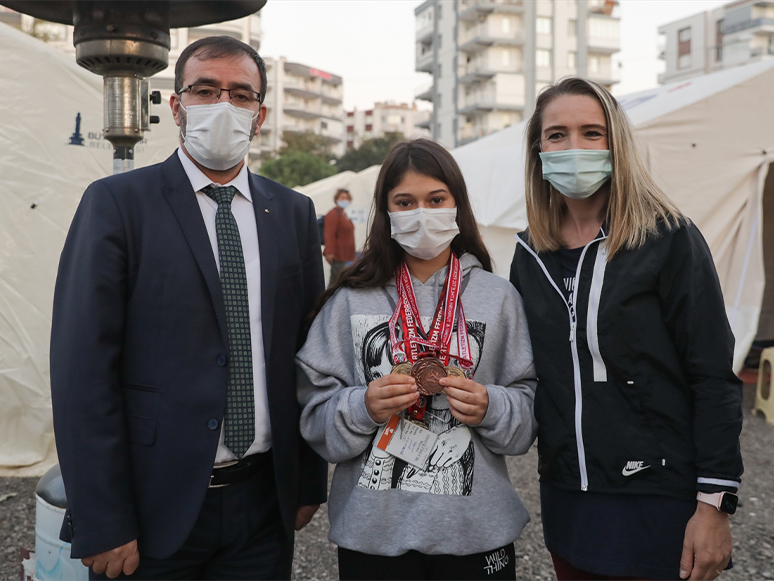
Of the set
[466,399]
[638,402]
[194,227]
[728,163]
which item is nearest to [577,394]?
[638,402]

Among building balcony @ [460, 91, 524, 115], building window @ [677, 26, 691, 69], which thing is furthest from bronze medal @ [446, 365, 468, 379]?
building window @ [677, 26, 691, 69]

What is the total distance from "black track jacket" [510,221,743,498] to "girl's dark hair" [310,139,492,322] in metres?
0.48

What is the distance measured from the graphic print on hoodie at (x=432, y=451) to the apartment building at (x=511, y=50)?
5400cm

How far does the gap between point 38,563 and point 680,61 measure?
64.8 metres

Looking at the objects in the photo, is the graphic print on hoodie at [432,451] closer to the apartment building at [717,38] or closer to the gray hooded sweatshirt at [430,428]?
the gray hooded sweatshirt at [430,428]

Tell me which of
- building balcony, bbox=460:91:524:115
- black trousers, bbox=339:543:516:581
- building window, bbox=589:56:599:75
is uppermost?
building window, bbox=589:56:599:75

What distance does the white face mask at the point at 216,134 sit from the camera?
224cm

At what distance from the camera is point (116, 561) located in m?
1.96

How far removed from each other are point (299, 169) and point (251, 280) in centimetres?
3612

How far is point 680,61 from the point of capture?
58.4 meters

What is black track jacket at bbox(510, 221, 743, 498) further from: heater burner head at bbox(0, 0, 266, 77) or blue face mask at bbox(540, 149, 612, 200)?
heater burner head at bbox(0, 0, 266, 77)

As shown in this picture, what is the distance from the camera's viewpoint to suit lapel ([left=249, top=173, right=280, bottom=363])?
2176 millimetres

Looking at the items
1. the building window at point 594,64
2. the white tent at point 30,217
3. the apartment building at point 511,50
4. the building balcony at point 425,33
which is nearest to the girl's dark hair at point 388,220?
the white tent at point 30,217

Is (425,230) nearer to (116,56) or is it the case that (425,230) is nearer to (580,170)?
(580,170)
